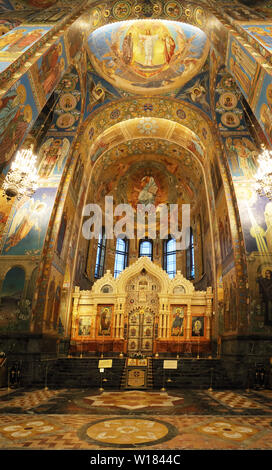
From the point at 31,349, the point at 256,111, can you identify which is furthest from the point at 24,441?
the point at 256,111

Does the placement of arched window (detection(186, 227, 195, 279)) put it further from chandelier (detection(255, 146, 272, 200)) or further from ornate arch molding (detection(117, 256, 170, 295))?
chandelier (detection(255, 146, 272, 200))

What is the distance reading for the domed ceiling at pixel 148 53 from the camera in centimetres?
1177

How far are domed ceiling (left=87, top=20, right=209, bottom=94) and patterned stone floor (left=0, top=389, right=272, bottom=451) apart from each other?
12.8m

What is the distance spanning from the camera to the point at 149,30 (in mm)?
12016

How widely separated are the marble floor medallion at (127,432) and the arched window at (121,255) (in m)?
16.4

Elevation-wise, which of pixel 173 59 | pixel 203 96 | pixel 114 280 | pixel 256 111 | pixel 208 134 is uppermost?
pixel 173 59

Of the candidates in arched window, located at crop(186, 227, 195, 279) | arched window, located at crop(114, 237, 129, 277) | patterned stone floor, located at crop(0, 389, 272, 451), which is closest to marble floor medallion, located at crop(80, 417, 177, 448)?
patterned stone floor, located at crop(0, 389, 272, 451)

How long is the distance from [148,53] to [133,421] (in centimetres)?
1350

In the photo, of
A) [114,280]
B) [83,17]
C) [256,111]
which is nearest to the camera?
[256,111]

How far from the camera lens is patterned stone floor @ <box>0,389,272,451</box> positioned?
441cm

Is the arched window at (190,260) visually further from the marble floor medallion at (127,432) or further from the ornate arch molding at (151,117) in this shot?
the marble floor medallion at (127,432)

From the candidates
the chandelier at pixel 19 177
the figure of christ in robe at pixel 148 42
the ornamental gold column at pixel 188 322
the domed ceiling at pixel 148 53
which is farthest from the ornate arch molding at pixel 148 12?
the ornamental gold column at pixel 188 322
